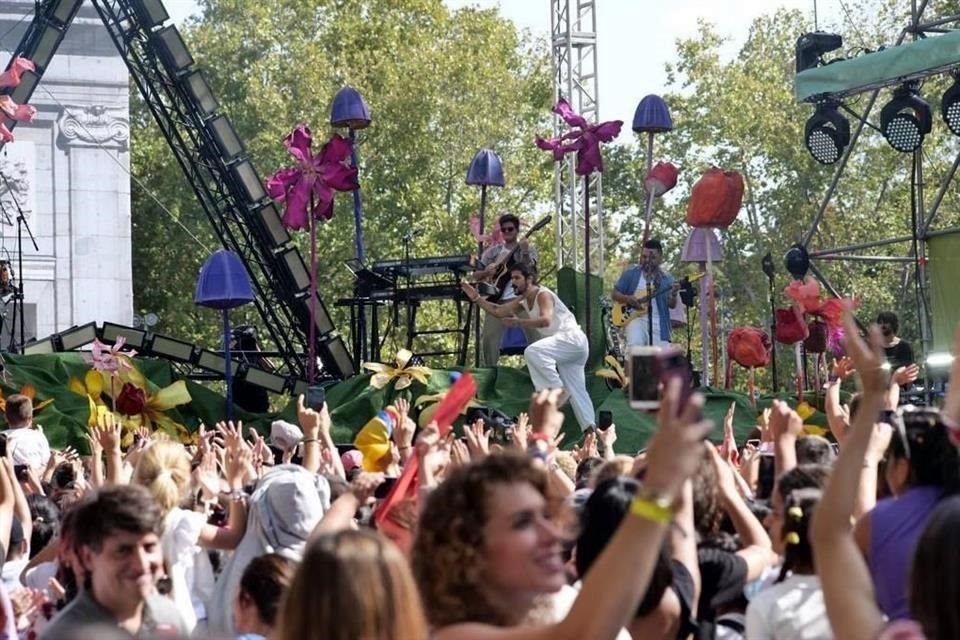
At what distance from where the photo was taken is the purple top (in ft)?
15.0

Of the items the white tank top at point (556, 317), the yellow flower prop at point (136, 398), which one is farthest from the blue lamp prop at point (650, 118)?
the yellow flower prop at point (136, 398)

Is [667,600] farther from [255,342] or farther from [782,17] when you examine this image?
[782,17]

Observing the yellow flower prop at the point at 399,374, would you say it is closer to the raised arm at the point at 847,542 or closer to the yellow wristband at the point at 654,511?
the raised arm at the point at 847,542

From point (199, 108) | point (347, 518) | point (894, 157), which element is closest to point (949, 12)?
point (894, 157)

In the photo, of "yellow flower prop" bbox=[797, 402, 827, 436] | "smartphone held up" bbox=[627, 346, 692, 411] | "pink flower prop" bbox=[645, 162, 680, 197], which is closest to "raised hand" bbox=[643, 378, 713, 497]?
"smartphone held up" bbox=[627, 346, 692, 411]

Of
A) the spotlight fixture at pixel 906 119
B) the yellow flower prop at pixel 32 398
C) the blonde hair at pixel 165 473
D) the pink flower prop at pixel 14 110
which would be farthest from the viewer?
the pink flower prop at pixel 14 110

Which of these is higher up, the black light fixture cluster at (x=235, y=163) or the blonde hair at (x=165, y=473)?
the black light fixture cluster at (x=235, y=163)

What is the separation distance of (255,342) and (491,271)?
366 centimetres

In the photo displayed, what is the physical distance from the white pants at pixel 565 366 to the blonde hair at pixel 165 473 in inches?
349

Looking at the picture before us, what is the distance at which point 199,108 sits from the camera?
19391mm

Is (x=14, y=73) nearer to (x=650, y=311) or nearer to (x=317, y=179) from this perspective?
(x=317, y=179)

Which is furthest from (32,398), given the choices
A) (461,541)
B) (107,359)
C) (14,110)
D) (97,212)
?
(97,212)

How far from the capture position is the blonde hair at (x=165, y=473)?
6238 mm

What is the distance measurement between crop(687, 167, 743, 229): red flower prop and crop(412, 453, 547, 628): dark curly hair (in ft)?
48.4
